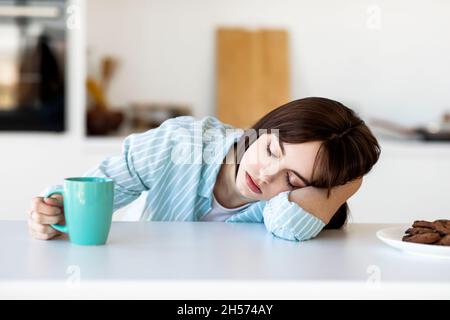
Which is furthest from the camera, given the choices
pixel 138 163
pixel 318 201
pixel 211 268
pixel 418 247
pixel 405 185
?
pixel 405 185

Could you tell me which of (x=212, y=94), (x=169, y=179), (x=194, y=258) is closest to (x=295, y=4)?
(x=212, y=94)

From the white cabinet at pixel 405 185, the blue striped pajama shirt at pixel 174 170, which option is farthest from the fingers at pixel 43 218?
the white cabinet at pixel 405 185

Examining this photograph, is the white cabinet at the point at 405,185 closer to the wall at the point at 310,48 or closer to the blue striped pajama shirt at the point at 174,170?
the wall at the point at 310,48

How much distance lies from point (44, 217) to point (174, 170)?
46 centimetres

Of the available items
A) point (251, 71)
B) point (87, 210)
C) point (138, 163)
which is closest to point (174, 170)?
point (138, 163)

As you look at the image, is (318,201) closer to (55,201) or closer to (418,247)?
(418,247)

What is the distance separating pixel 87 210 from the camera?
42.1 inches

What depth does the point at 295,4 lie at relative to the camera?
3.48 metres

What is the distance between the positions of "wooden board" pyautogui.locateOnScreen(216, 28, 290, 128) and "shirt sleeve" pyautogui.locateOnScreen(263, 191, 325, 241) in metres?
2.16

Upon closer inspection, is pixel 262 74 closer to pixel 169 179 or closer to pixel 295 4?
pixel 295 4

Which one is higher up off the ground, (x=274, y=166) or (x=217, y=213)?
(x=274, y=166)

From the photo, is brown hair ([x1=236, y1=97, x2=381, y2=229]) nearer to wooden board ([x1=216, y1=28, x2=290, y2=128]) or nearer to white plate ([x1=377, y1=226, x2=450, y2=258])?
white plate ([x1=377, y1=226, x2=450, y2=258])

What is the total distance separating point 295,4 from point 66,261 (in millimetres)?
2746

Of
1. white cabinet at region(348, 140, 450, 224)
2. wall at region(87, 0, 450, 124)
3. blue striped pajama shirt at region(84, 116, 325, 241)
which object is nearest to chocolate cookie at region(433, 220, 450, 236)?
blue striped pajama shirt at region(84, 116, 325, 241)
